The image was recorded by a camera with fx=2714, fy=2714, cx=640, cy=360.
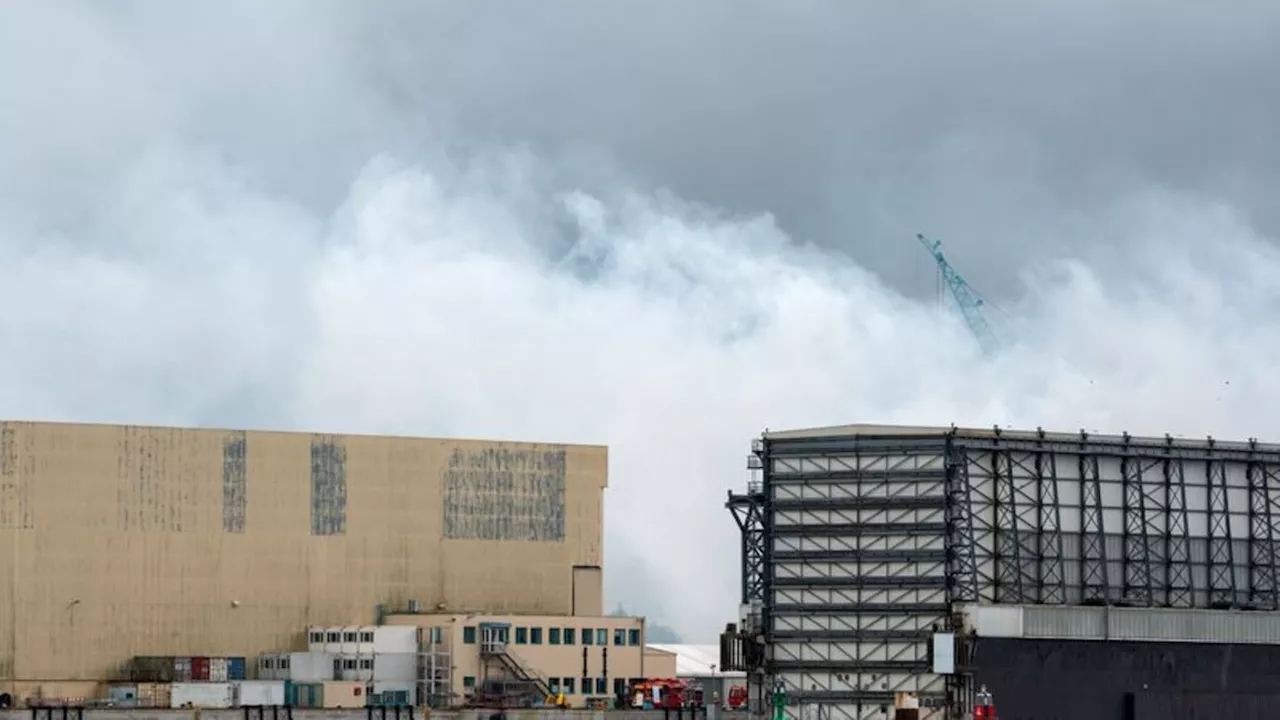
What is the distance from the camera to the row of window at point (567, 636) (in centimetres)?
17762

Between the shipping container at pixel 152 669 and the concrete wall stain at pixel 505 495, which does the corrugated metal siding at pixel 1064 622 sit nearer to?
the concrete wall stain at pixel 505 495

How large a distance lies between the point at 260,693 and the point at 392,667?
31.2 feet

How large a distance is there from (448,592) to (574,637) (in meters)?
10.2

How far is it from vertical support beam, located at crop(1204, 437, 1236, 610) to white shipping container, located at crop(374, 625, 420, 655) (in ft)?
167

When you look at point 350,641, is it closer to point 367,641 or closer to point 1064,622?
point 367,641

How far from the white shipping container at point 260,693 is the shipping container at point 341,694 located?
2.68m

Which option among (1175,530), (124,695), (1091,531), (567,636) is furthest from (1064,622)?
(124,695)

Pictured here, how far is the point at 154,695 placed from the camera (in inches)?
6629

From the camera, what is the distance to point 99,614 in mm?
175375

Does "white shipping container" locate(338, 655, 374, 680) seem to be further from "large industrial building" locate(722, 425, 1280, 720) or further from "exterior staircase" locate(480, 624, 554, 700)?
"large industrial building" locate(722, 425, 1280, 720)

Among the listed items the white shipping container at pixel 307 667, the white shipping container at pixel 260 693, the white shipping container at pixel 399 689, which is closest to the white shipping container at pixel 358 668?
the white shipping container at pixel 399 689

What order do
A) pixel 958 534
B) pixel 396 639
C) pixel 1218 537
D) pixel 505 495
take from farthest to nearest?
pixel 505 495, pixel 396 639, pixel 1218 537, pixel 958 534

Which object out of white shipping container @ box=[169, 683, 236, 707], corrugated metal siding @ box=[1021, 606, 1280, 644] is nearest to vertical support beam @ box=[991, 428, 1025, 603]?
corrugated metal siding @ box=[1021, 606, 1280, 644]

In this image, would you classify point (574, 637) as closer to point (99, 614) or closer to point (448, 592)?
point (448, 592)
